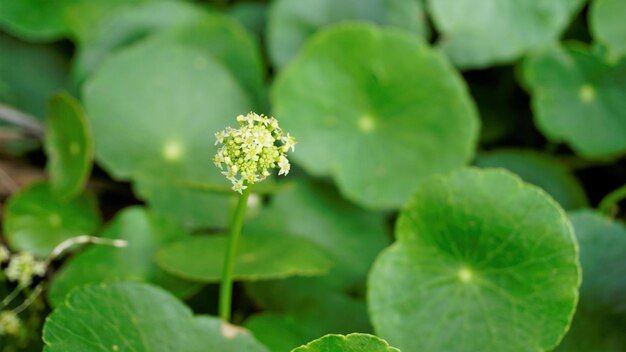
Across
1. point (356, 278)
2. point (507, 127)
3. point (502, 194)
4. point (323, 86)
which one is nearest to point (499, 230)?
point (502, 194)

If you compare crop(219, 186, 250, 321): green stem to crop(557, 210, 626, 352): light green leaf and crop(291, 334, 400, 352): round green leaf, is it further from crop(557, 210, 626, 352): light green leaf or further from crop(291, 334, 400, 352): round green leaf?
crop(557, 210, 626, 352): light green leaf

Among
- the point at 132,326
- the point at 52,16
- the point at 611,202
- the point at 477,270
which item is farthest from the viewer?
the point at 52,16

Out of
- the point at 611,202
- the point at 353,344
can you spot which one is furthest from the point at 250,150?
the point at 611,202

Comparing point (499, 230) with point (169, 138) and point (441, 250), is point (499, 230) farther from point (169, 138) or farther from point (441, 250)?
point (169, 138)

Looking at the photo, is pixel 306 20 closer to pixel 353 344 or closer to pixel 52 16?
pixel 52 16

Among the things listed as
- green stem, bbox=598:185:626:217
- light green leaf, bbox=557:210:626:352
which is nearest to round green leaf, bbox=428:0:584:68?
green stem, bbox=598:185:626:217

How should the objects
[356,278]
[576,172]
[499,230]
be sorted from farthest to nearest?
[576,172]
[356,278]
[499,230]
